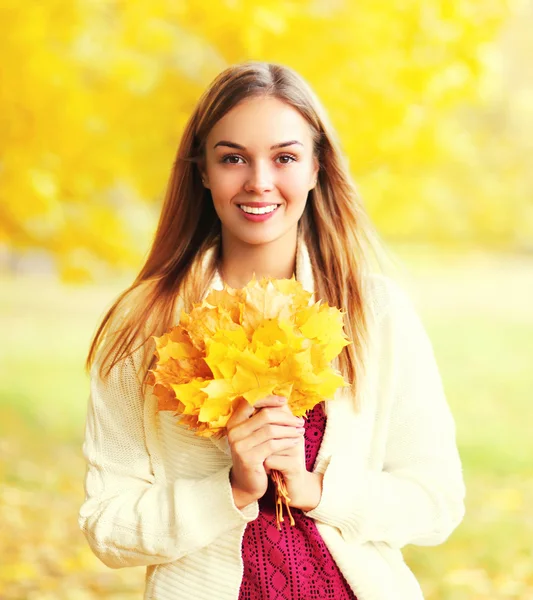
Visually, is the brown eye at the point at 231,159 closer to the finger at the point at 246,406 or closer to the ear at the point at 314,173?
the ear at the point at 314,173

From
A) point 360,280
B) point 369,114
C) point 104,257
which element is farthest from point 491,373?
point 360,280

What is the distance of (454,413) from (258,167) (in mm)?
3360

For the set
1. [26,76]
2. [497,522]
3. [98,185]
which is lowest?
[497,522]

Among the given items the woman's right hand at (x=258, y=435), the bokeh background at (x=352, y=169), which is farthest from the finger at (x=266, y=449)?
the bokeh background at (x=352, y=169)

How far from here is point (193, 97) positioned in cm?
419

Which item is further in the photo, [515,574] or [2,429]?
[2,429]

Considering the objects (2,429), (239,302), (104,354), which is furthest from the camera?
(2,429)

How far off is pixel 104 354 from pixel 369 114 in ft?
8.33

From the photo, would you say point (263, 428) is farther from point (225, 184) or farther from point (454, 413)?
point (454, 413)

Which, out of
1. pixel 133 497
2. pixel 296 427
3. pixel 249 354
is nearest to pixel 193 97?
pixel 133 497

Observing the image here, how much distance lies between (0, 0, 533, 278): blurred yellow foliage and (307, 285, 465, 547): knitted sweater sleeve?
7.86 feet

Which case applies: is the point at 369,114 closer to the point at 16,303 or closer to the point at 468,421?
the point at 468,421

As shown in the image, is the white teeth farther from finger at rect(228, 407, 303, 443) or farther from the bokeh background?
the bokeh background

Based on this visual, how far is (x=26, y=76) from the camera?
13.6ft
